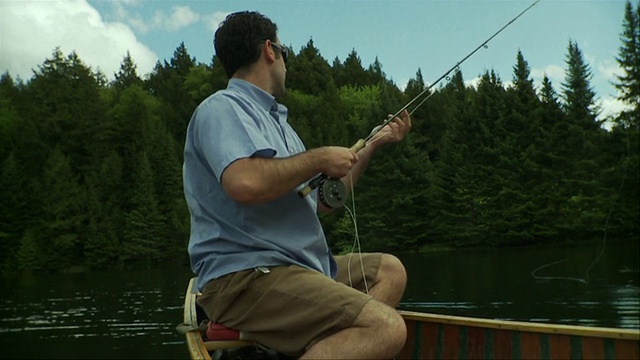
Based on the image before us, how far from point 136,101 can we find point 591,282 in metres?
47.9

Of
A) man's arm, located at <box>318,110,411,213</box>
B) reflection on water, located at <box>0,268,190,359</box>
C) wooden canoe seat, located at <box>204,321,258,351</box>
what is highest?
man's arm, located at <box>318,110,411,213</box>

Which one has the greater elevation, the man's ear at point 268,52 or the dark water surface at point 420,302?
the man's ear at point 268,52

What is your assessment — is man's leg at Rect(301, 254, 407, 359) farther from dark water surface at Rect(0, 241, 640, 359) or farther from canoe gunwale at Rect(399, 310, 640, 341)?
dark water surface at Rect(0, 241, 640, 359)

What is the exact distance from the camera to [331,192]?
9.48 ft

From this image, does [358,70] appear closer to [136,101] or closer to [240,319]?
[136,101]

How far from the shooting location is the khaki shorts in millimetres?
2479

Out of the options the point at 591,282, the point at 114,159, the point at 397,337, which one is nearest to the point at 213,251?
the point at 397,337

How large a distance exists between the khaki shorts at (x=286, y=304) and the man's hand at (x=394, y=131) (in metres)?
1.07

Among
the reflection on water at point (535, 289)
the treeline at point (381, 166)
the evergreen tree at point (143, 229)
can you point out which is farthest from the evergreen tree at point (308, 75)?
the reflection on water at point (535, 289)

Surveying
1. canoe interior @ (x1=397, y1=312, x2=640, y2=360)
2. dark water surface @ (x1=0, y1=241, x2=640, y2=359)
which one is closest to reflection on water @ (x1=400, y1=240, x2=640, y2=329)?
dark water surface @ (x1=0, y1=241, x2=640, y2=359)

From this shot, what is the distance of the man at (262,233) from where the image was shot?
244 cm

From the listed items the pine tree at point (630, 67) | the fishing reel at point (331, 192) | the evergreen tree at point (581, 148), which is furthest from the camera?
the evergreen tree at point (581, 148)

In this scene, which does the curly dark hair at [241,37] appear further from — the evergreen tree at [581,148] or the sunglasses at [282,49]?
the evergreen tree at [581,148]

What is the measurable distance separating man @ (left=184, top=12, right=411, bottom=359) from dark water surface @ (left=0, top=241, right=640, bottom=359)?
44.3 ft
